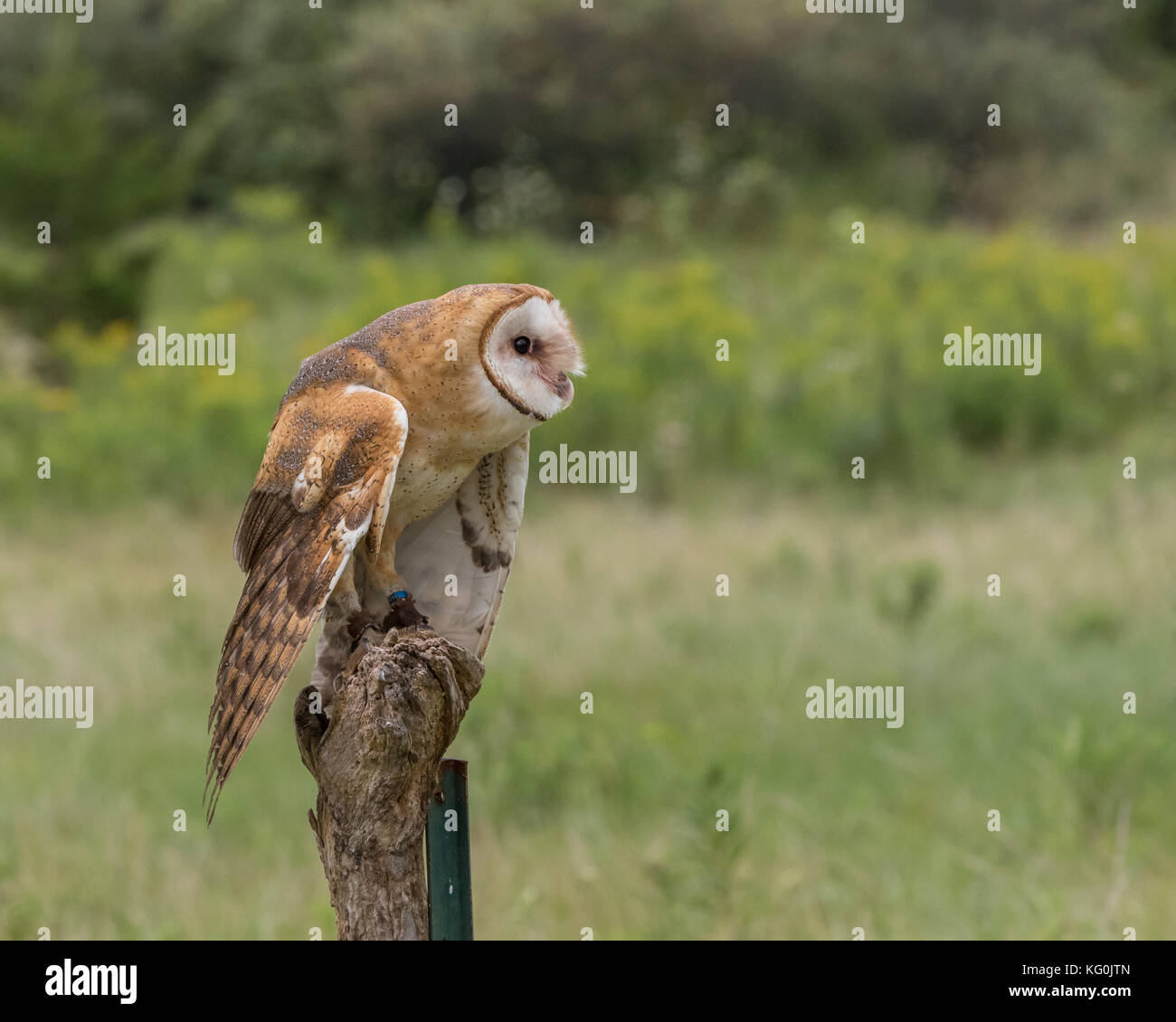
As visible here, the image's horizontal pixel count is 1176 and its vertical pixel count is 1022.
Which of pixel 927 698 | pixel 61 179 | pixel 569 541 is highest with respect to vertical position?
pixel 61 179

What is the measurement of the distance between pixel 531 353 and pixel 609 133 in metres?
16.5

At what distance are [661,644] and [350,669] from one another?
4632 millimetres

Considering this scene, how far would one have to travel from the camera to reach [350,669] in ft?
8.41

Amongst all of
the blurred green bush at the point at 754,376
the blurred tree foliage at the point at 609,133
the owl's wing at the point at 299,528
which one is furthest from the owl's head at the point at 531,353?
the blurred tree foliage at the point at 609,133

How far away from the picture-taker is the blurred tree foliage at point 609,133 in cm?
1712

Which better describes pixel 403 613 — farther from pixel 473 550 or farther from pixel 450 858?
pixel 450 858

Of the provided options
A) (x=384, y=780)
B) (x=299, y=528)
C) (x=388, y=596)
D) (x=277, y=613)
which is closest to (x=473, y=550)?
(x=388, y=596)

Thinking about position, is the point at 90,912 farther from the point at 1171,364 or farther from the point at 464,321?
the point at 1171,364

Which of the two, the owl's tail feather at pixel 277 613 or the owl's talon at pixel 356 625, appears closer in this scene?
the owl's tail feather at pixel 277 613

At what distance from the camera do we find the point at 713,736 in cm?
613

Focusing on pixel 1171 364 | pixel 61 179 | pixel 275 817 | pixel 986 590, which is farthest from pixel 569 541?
pixel 61 179

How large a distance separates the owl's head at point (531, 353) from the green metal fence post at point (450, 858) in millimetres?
709

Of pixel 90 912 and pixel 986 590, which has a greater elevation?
pixel 986 590

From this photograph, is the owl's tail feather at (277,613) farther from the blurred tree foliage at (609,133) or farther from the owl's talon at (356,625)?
the blurred tree foliage at (609,133)
